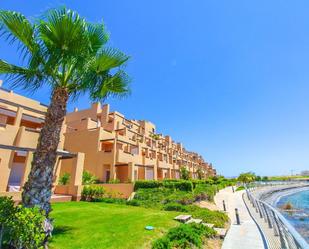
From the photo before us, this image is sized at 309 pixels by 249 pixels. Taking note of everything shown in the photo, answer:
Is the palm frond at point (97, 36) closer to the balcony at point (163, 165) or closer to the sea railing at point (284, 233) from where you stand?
the sea railing at point (284, 233)

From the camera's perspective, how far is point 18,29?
6125 mm

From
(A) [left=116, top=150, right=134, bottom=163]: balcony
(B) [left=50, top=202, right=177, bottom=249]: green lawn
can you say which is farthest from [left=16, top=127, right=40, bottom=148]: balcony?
(A) [left=116, top=150, right=134, bottom=163]: balcony

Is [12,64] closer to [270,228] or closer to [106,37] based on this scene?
[106,37]

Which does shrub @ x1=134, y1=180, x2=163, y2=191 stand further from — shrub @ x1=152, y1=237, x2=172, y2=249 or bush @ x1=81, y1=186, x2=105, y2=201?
shrub @ x1=152, y1=237, x2=172, y2=249

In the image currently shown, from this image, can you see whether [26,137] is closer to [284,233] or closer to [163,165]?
[284,233]

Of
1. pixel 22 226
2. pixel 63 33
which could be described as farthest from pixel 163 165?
pixel 22 226

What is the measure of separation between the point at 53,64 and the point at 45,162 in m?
2.85

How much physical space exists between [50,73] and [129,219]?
7578 mm

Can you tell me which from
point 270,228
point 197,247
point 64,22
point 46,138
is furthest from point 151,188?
point 64,22

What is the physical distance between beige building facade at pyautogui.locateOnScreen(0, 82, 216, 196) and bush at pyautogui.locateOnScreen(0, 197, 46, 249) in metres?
8.60

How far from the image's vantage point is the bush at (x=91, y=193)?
1867 centimetres

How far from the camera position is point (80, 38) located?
20.3 ft

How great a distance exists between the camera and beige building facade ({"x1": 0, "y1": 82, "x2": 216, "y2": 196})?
53.4 ft

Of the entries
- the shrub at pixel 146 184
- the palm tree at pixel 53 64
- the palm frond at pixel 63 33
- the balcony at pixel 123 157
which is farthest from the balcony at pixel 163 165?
the palm frond at pixel 63 33
